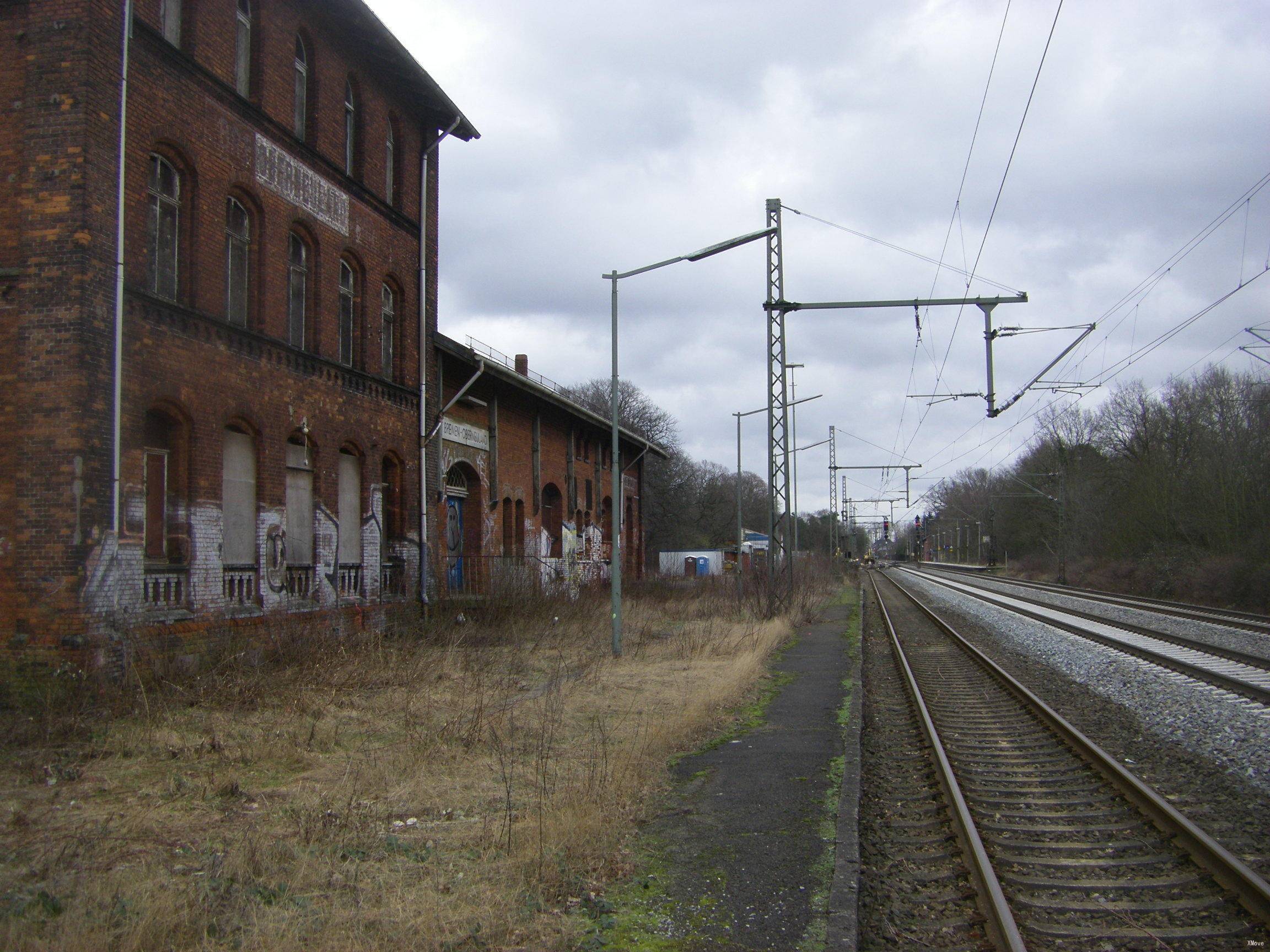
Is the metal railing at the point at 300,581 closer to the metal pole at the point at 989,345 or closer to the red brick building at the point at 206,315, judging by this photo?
the red brick building at the point at 206,315

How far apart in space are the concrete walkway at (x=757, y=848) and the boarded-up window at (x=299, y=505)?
8.23 meters

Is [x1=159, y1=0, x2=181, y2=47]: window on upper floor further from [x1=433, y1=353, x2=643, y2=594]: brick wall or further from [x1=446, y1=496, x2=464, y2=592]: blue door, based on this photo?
[x1=446, y1=496, x2=464, y2=592]: blue door

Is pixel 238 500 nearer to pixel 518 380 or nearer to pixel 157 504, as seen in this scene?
pixel 157 504

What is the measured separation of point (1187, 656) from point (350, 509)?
544 inches

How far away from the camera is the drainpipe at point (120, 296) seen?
1077cm

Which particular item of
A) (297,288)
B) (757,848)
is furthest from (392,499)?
(757,848)

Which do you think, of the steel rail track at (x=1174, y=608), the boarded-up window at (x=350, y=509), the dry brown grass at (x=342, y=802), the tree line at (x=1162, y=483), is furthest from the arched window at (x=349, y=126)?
the tree line at (x=1162, y=483)

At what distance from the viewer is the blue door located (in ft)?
67.8

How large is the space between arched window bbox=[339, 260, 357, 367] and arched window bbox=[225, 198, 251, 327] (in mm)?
2561

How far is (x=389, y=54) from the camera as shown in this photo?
678 inches

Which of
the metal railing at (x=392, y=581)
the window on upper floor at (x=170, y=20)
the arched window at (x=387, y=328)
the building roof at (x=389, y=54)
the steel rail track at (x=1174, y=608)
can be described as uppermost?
the building roof at (x=389, y=54)

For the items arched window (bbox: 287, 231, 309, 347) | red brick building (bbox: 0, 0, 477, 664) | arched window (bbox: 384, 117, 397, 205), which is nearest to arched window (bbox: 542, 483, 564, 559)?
red brick building (bbox: 0, 0, 477, 664)

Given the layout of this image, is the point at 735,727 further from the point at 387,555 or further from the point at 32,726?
the point at 387,555

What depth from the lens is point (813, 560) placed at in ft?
151
